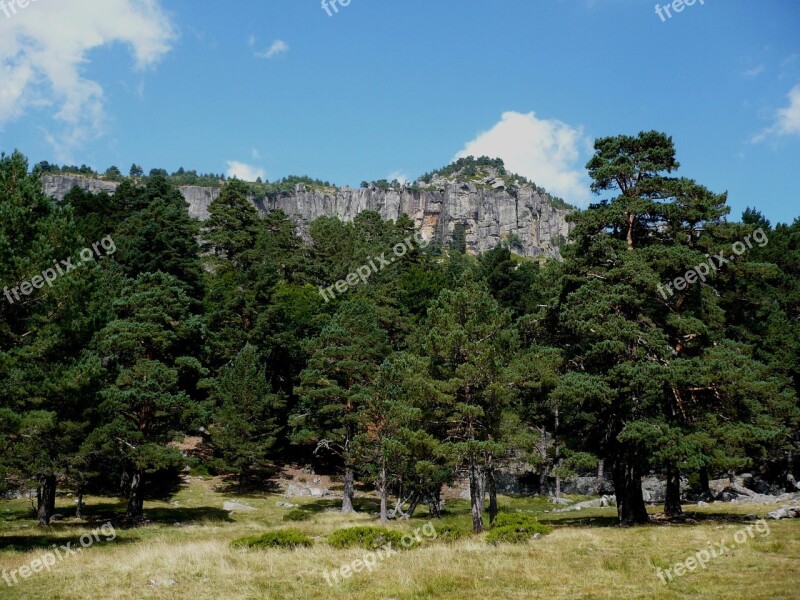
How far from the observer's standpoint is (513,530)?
17.1 m

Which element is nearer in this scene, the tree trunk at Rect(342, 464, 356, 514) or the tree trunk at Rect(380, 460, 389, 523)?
the tree trunk at Rect(380, 460, 389, 523)

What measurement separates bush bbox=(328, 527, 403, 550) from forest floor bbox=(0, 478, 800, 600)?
51 centimetres

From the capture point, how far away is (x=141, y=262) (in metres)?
36.6

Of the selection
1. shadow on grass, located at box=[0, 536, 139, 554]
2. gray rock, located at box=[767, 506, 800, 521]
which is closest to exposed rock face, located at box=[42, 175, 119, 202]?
shadow on grass, located at box=[0, 536, 139, 554]

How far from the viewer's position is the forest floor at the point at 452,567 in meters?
11.2

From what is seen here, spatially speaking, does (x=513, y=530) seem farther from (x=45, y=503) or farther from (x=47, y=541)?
(x=45, y=503)

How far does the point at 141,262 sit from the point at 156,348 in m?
11.0

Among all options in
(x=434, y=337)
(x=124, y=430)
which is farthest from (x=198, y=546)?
(x=434, y=337)

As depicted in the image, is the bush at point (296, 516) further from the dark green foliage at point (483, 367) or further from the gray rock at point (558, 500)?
the gray rock at point (558, 500)

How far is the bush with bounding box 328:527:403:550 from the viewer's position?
16641 millimetres

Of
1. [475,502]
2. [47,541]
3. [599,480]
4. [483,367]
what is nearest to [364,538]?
[475,502]

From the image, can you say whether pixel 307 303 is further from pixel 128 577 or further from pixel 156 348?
pixel 128 577

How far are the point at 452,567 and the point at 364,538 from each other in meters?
4.32

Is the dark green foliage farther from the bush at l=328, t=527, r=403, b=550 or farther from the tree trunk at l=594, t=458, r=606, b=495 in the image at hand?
the tree trunk at l=594, t=458, r=606, b=495
